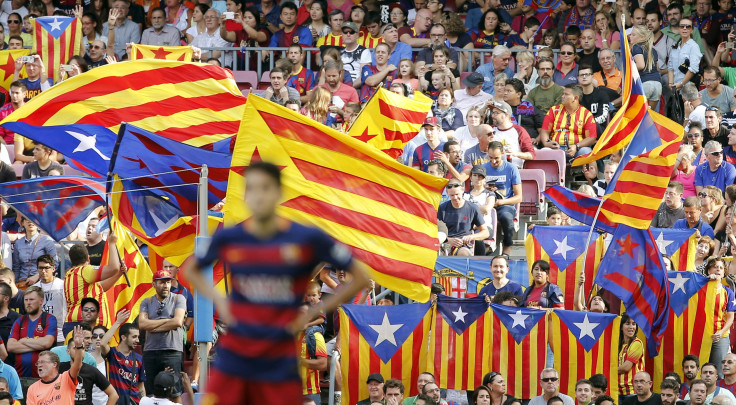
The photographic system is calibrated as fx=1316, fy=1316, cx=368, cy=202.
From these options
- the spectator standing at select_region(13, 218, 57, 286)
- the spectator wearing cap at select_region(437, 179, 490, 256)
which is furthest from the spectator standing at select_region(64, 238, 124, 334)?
the spectator wearing cap at select_region(437, 179, 490, 256)

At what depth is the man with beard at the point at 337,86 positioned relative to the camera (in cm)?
1889

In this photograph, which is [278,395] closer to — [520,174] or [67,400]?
[67,400]

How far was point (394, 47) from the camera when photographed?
20.0 meters

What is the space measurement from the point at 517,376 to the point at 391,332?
4.44ft

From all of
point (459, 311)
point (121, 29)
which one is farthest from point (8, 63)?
point (459, 311)

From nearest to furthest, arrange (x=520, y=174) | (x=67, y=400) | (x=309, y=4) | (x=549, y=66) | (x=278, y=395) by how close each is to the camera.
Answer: (x=278, y=395)
(x=67, y=400)
(x=520, y=174)
(x=549, y=66)
(x=309, y=4)

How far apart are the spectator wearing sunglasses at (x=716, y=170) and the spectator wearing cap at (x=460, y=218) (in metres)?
3.00

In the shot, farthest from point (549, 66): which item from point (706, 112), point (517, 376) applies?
point (517, 376)

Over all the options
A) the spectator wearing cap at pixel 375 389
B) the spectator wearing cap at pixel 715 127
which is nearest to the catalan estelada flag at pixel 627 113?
the spectator wearing cap at pixel 375 389

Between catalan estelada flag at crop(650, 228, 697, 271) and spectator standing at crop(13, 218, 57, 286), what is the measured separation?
698cm

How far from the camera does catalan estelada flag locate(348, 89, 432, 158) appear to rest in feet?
50.9

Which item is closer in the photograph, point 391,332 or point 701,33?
point 391,332

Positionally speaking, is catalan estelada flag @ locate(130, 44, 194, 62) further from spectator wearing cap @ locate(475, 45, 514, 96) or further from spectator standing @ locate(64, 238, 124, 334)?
spectator standing @ locate(64, 238, 124, 334)

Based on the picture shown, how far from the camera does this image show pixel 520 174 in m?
17.0
